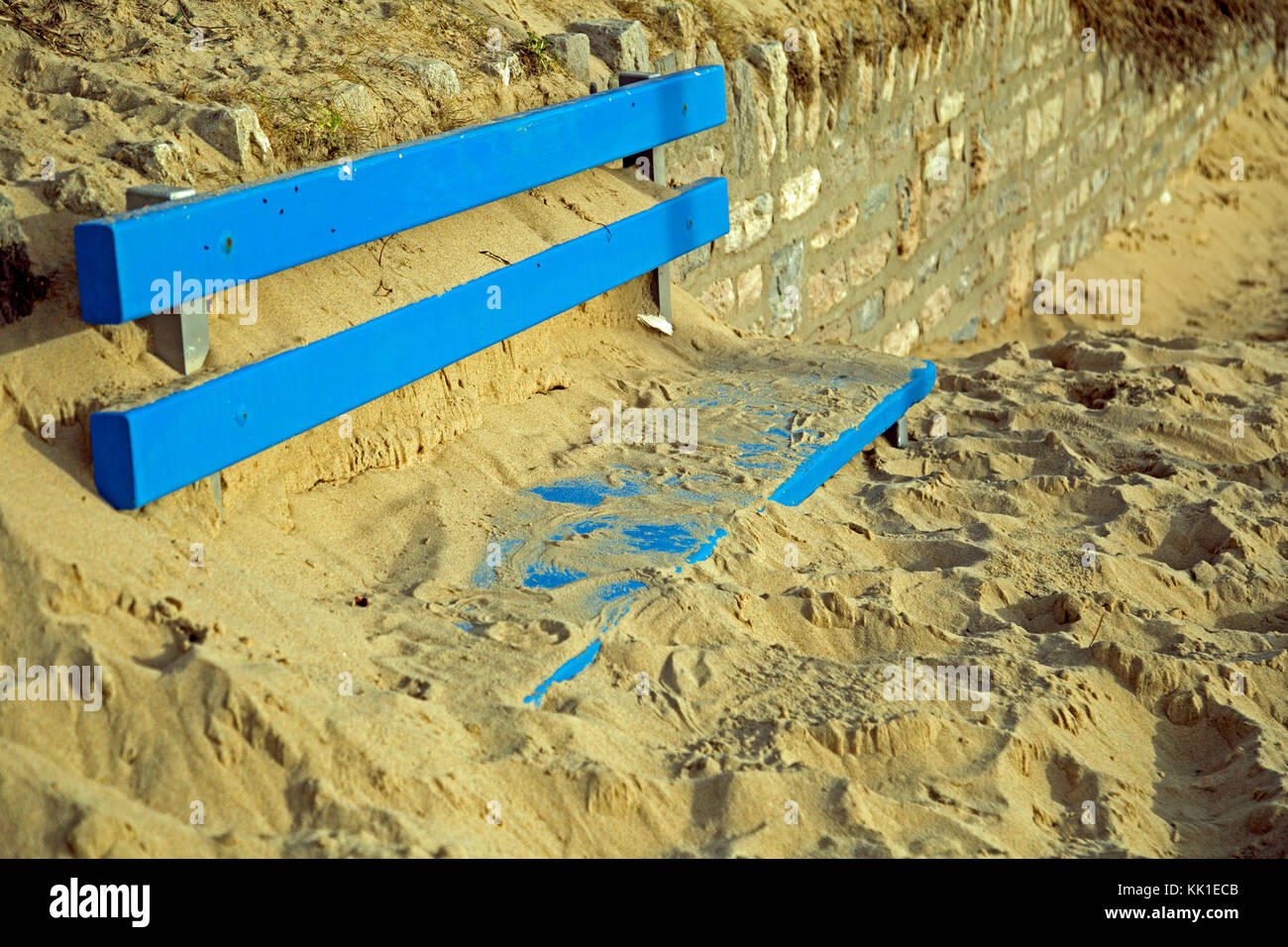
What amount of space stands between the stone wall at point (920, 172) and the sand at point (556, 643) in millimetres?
831

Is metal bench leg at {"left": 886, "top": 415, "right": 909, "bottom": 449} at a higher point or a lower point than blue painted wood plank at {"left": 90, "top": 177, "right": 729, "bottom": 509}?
lower

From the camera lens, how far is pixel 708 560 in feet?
7.96

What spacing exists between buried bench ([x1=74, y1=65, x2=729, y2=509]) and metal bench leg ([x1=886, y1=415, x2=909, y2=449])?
30.4 inches

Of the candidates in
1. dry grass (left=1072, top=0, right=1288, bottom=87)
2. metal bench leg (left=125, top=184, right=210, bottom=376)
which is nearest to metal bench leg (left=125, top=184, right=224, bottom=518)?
metal bench leg (left=125, top=184, right=210, bottom=376)

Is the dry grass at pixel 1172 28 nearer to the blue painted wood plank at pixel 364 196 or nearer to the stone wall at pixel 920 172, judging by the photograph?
the stone wall at pixel 920 172

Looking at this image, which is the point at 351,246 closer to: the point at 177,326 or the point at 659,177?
the point at 177,326

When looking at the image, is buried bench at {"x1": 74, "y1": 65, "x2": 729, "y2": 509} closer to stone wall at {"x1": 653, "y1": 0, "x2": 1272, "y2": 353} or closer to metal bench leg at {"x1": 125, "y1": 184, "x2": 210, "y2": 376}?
metal bench leg at {"x1": 125, "y1": 184, "x2": 210, "y2": 376}

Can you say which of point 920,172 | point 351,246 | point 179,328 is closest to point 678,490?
point 351,246

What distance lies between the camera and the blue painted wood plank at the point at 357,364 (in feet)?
6.47

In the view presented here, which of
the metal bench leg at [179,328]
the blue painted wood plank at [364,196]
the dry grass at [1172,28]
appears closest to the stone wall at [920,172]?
the dry grass at [1172,28]

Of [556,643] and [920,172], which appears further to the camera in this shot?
[920,172]

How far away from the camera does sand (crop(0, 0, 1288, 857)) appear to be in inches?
66.9

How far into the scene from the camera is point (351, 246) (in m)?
2.45

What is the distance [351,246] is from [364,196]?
0.10m
